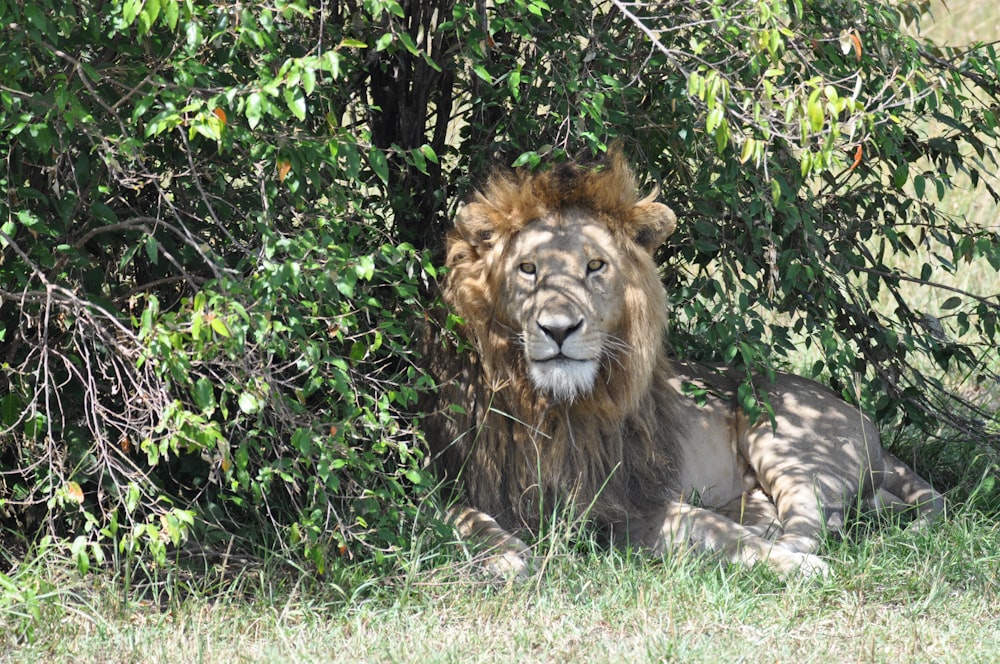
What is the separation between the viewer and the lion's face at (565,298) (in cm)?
420

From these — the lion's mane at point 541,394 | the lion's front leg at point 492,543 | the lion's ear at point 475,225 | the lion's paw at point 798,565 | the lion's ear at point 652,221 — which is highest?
the lion's ear at point 652,221

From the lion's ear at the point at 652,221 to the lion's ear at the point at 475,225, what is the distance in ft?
1.54

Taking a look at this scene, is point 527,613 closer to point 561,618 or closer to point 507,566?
point 561,618

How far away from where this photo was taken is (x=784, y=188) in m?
4.48

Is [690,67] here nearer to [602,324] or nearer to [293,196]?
[602,324]

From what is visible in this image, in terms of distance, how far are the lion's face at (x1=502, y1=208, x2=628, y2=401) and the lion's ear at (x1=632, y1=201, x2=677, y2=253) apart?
11 centimetres

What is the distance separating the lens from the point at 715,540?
4.59 m

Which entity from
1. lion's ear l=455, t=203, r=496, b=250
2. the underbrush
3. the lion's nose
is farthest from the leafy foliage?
the lion's nose

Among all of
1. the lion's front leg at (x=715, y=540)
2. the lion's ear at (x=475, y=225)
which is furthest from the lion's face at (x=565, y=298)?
the lion's front leg at (x=715, y=540)

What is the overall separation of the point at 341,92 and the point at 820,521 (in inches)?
86.0

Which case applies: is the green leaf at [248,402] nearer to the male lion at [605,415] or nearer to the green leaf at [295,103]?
the green leaf at [295,103]

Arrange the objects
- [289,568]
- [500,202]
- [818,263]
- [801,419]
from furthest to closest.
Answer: [801,419]
[818,263]
[500,202]
[289,568]

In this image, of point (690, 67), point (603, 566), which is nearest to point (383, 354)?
point (603, 566)

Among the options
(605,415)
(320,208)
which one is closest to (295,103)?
(320,208)
